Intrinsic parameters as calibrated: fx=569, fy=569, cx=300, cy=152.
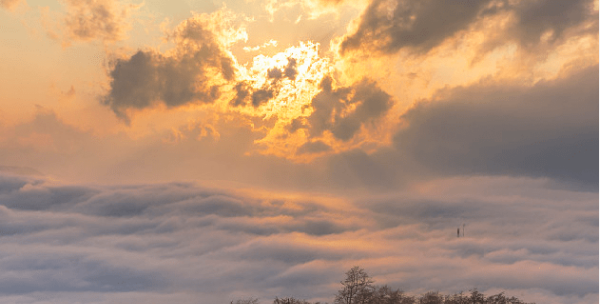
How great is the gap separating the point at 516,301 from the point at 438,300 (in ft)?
60.6

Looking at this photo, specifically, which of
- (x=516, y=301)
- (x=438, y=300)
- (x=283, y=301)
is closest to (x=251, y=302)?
(x=283, y=301)

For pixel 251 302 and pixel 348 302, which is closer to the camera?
pixel 348 302

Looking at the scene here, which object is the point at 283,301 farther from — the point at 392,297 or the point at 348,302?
the point at 392,297

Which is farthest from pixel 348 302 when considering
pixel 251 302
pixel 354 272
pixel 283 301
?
pixel 251 302

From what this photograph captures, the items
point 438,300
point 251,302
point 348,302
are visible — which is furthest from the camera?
point 251,302

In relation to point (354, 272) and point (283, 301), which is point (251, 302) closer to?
point (283, 301)

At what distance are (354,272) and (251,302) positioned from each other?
123 feet

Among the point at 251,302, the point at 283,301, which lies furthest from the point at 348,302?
the point at 251,302

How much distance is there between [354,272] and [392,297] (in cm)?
1062

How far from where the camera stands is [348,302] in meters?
133

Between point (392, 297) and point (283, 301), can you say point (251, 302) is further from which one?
point (392, 297)

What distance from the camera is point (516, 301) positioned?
138500 mm

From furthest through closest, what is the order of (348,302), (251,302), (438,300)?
(251,302), (438,300), (348,302)

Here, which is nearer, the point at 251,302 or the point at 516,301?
the point at 516,301
